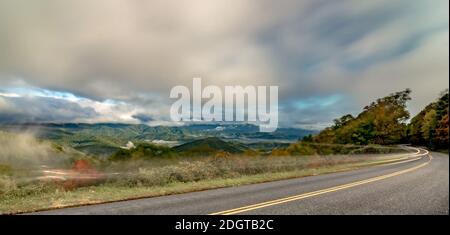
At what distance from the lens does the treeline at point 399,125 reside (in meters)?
3.41

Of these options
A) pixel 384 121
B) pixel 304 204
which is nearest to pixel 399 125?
pixel 384 121

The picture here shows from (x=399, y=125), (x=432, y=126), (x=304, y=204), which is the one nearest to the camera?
(x=432, y=126)

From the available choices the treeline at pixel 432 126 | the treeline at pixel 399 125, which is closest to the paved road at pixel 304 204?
the treeline at pixel 399 125

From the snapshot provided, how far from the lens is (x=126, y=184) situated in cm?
1589

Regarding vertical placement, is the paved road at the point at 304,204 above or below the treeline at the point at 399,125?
below

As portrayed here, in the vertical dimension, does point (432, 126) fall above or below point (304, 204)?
above

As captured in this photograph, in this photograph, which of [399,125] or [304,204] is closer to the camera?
[399,125]

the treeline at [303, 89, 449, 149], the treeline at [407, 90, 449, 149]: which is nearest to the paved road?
the treeline at [303, 89, 449, 149]

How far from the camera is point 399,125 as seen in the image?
192 inches

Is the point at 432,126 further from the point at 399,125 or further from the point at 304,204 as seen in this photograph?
the point at 304,204

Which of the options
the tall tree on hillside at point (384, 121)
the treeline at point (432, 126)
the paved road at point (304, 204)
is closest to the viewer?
the treeline at point (432, 126)

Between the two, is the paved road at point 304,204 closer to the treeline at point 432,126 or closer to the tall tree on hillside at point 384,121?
the tall tree on hillside at point 384,121
